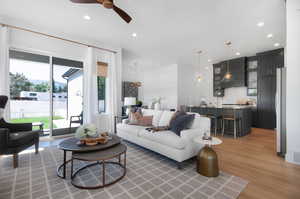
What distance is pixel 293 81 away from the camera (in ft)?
8.22

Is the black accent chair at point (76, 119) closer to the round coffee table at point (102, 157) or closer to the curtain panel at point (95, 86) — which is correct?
the curtain panel at point (95, 86)

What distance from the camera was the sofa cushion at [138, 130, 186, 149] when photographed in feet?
7.41

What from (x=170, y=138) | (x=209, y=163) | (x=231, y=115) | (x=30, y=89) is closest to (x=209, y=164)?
(x=209, y=163)

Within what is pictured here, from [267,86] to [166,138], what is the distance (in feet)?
17.6

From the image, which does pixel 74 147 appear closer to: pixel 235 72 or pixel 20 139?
pixel 20 139

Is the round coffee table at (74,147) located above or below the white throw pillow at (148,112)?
below

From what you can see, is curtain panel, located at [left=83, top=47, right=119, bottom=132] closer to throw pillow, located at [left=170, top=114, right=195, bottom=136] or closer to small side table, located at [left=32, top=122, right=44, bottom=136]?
small side table, located at [left=32, top=122, right=44, bottom=136]

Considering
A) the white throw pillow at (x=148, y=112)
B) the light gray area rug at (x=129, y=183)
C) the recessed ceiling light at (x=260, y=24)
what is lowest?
the light gray area rug at (x=129, y=183)

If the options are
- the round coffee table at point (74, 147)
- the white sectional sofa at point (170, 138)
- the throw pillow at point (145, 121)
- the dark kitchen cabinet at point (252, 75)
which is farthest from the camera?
the dark kitchen cabinet at point (252, 75)

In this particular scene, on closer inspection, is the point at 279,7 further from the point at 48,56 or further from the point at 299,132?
the point at 48,56

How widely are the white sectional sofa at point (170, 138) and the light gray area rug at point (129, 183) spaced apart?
238mm

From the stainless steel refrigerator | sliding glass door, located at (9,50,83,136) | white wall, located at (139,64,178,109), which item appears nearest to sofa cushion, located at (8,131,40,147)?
sliding glass door, located at (9,50,83,136)

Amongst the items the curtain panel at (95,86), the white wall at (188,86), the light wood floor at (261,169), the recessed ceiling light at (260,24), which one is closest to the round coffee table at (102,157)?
the light wood floor at (261,169)

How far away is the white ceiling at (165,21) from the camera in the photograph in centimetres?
268
